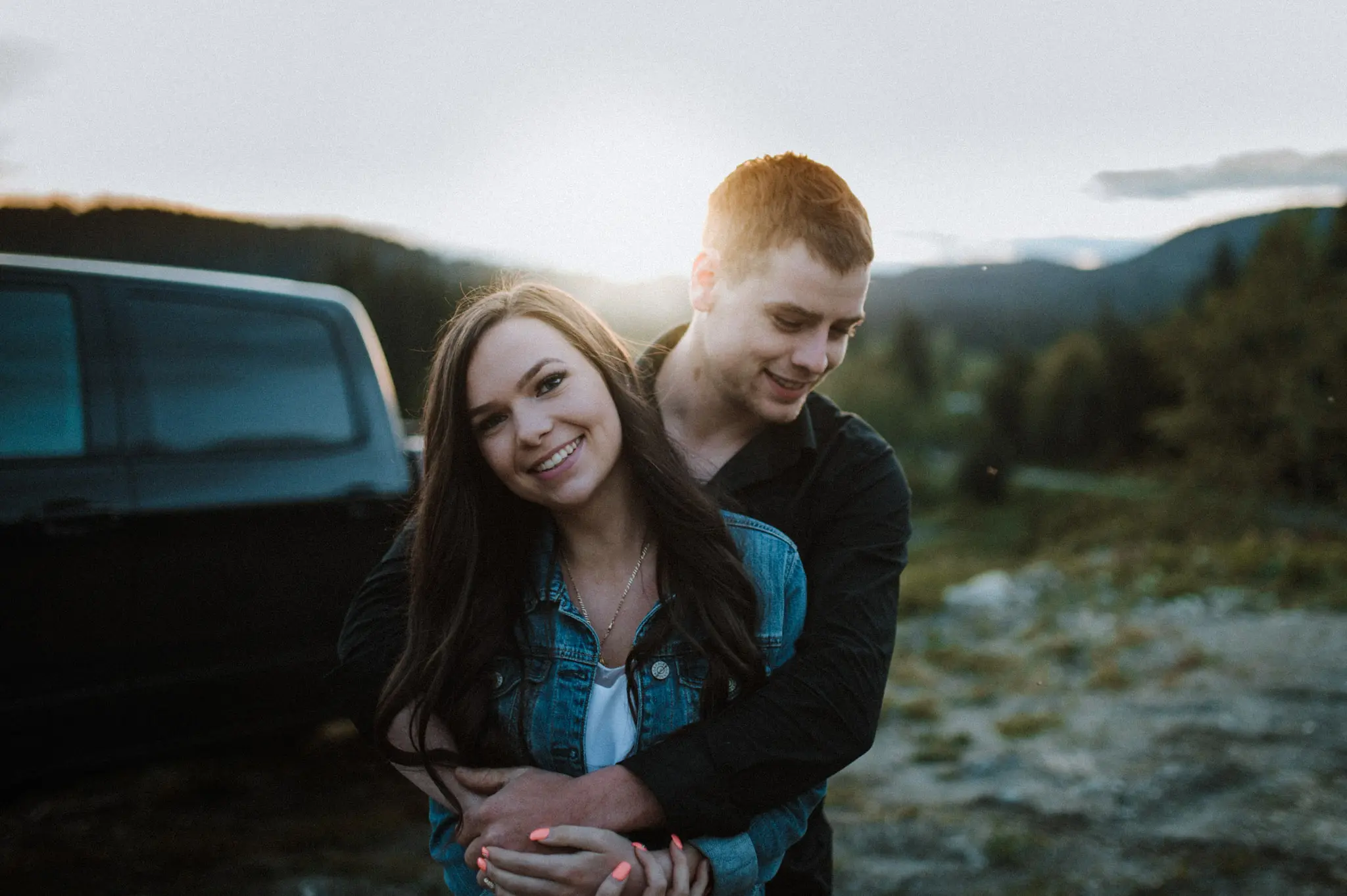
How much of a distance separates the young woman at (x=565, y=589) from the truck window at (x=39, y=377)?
Result: 6.65ft

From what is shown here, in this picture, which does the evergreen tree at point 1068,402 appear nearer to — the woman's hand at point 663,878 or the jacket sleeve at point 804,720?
the jacket sleeve at point 804,720

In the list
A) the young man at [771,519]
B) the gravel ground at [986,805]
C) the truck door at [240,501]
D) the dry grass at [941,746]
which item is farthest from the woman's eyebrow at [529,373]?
the dry grass at [941,746]

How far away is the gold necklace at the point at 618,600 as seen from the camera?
5.18ft

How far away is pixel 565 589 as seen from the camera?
1611 mm

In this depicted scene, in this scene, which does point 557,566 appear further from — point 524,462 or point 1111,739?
point 1111,739

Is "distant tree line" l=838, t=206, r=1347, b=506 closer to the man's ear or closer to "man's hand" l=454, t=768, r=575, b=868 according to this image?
the man's ear

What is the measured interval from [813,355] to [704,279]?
1.43 ft

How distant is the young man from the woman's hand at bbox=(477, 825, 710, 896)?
0.11 ft

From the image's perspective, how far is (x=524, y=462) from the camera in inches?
58.9

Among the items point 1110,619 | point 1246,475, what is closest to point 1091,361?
point 1246,475

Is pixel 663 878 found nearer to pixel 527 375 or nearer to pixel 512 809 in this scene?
pixel 512 809

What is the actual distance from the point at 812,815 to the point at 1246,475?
115ft

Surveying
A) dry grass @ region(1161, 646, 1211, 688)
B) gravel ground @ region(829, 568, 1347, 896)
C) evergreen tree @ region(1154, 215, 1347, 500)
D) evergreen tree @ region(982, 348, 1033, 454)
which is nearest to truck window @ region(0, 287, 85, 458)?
gravel ground @ region(829, 568, 1347, 896)

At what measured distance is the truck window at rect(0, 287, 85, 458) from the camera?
2906mm
